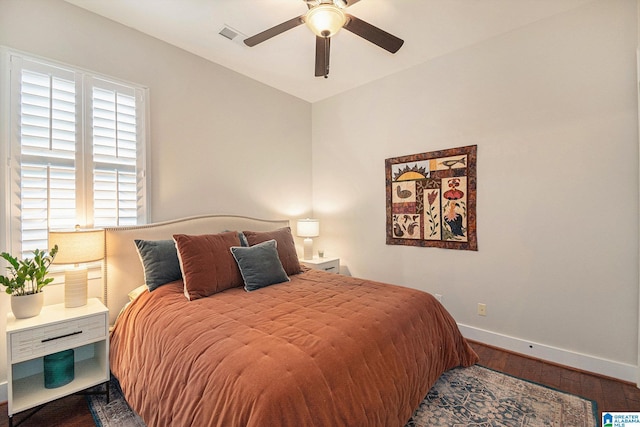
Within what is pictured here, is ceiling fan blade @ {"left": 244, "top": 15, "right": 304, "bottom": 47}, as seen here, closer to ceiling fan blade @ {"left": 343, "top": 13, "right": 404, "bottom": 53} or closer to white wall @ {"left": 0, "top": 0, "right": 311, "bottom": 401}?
ceiling fan blade @ {"left": 343, "top": 13, "right": 404, "bottom": 53}

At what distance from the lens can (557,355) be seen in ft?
8.04

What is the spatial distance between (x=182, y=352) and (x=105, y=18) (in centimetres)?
280

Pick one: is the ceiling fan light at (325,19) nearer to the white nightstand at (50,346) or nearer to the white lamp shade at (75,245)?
the white lamp shade at (75,245)

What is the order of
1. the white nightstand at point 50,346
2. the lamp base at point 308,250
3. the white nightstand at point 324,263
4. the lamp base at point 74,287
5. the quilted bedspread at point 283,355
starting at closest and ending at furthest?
the quilted bedspread at point 283,355, the white nightstand at point 50,346, the lamp base at point 74,287, the white nightstand at point 324,263, the lamp base at point 308,250

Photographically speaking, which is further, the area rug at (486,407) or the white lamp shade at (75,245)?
the white lamp shade at (75,245)

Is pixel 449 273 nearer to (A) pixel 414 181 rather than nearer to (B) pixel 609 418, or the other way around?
(A) pixel 414 181

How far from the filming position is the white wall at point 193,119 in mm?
2201

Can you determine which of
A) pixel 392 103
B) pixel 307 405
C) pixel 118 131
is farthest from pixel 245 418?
pixel 392 103

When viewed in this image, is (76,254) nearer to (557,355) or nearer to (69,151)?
(69,151)

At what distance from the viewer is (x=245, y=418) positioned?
41.9 inches

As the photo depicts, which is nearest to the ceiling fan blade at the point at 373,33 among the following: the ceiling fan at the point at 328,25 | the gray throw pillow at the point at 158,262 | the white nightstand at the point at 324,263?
the ceiling fan at the point at 328,25

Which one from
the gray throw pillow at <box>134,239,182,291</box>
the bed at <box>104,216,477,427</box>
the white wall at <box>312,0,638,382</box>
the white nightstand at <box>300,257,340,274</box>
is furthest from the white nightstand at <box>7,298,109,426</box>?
the white wall at <box>312,0,638,382</box>

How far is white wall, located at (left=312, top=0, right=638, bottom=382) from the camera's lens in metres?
2.21

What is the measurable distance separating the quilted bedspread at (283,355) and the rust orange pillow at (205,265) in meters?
0.10
